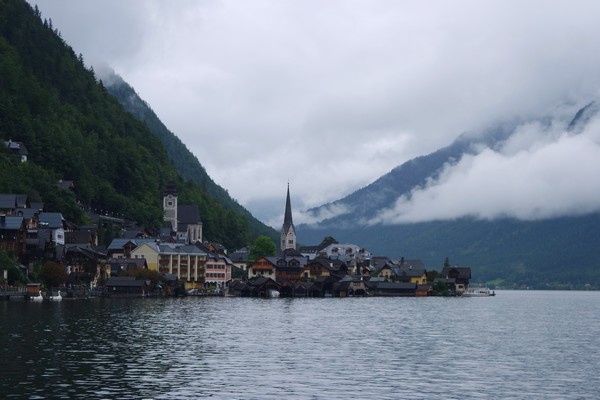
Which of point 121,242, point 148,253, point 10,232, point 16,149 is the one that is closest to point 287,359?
point 10,232

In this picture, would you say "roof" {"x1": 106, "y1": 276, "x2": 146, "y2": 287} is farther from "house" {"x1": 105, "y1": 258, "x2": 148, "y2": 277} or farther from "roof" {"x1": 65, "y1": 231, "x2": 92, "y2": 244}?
"roof" {"x1": 65, "y1": 231, "x2": 92, "y2": 244}

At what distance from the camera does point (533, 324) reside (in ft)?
337

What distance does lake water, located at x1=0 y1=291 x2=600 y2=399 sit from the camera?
151 feet

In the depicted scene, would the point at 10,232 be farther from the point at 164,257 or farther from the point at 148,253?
the point at 164,257

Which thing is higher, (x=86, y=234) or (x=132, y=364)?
(x=86, y=234)

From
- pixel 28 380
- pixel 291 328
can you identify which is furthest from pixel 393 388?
pixel 291 328

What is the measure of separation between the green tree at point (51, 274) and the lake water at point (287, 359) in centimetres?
5136

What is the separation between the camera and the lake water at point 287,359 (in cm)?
4594

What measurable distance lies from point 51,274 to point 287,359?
324ft

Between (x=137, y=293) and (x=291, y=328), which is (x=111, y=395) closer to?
(x=291, y=328)

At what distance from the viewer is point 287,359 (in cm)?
5906

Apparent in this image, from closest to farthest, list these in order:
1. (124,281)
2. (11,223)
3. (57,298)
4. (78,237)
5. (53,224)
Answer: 1. (57,298)
2. (11,223)
3. (124,281)
4. (53,224)
5. (78,237)

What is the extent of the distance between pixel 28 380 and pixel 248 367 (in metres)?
14.2

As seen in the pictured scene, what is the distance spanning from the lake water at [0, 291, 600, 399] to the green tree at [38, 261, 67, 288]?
51.4 m
